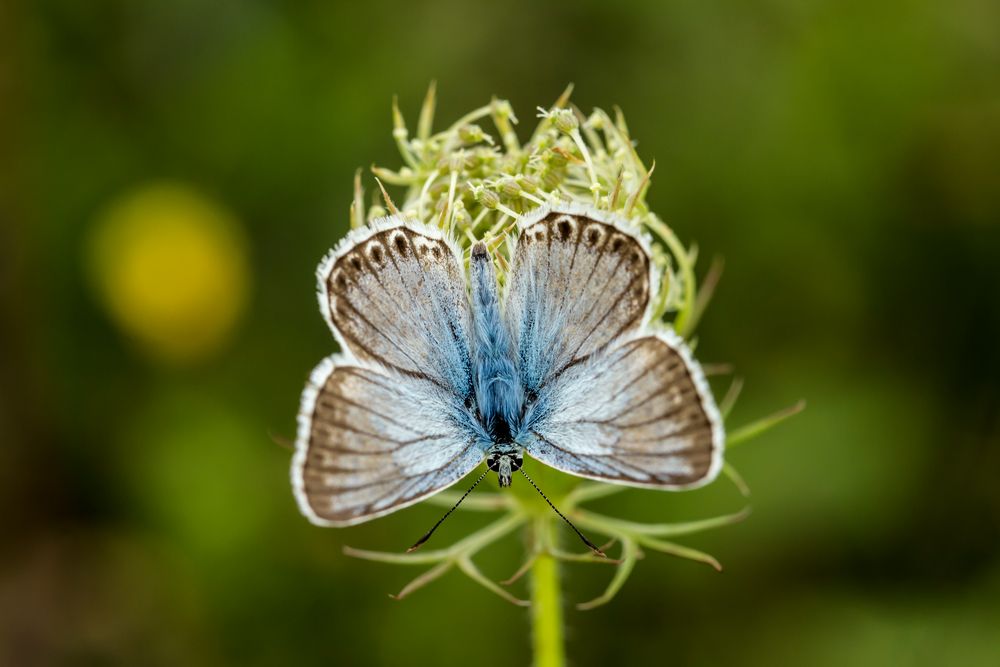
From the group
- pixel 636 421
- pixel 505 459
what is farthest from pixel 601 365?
pixel 505 459

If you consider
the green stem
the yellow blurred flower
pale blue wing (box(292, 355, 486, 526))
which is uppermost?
the yellow blurred flower

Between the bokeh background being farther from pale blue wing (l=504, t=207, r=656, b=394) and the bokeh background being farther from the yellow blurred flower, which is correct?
pale blue wing (l=504, t=207, r=656, b=394)

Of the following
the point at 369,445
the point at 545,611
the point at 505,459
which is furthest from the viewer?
the point at 545,611

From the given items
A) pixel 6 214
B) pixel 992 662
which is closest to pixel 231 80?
pixel 6 214

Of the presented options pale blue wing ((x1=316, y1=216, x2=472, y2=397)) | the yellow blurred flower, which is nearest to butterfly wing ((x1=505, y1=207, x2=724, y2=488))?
pale blue wing ((x1=316, y1=216, x2=472, y2=397))

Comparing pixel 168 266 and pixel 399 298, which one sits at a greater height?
pixel 168 266

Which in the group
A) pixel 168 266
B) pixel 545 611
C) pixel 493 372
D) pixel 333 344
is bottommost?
pixel 545 611

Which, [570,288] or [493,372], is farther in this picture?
[493,372]

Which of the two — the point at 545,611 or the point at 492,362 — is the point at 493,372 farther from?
the point at 545,611
